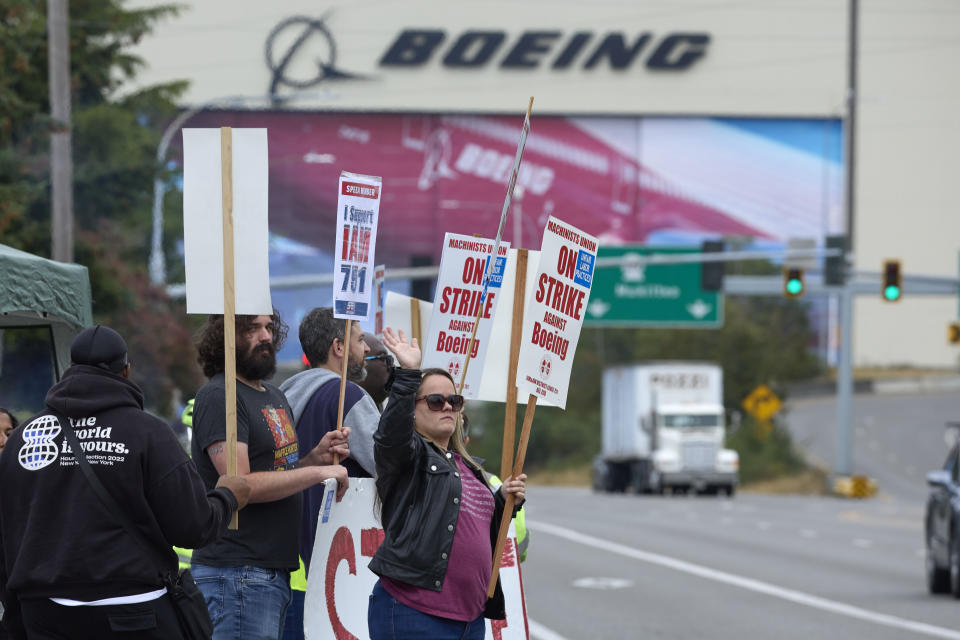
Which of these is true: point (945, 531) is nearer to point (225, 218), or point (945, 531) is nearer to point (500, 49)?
point (225, 218)

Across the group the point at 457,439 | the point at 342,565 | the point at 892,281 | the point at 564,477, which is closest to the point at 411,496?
the point at 457,439

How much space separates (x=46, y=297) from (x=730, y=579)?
1236 cm

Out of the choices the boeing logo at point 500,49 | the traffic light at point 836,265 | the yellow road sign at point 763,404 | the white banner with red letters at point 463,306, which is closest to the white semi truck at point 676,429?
the yellow road sign at point 763,404

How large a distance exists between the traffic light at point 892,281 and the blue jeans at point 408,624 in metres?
28.6

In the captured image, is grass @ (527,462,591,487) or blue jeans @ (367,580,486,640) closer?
blue jeans @ (367,580,486,640)

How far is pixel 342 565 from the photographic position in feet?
23.1

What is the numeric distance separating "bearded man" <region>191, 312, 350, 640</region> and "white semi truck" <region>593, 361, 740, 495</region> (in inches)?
1653

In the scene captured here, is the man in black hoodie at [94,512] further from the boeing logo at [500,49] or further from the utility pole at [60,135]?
the boeing logo at [500,49]

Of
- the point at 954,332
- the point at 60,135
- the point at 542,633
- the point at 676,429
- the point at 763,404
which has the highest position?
the point at 60,135

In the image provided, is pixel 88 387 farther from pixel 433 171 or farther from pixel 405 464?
pixel 433 171

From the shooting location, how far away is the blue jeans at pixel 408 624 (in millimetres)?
5965

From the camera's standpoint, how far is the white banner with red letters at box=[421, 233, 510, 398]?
24.7ft

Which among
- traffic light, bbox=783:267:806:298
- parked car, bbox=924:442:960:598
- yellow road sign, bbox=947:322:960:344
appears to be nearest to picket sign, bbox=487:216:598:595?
parked car, bbox=924:442:960:598

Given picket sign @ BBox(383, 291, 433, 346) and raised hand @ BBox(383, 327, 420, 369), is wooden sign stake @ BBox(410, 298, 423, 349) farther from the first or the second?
raised hand @ BBox(383, 327, 420, 369)
